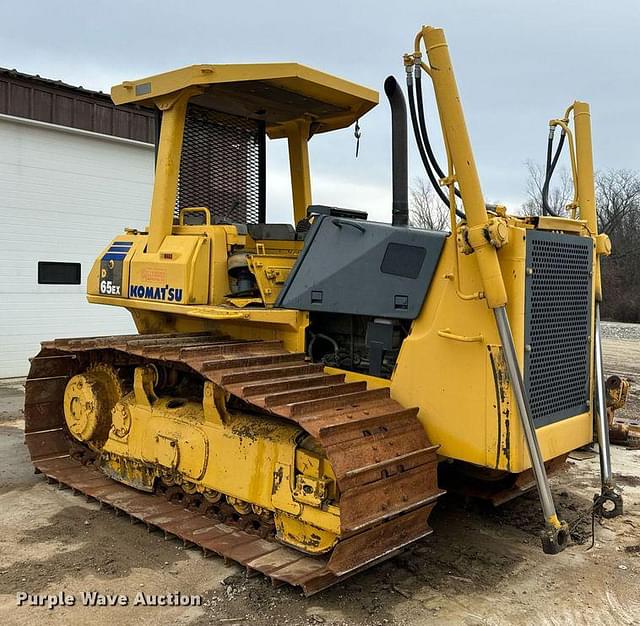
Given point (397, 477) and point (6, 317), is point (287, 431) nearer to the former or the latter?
point (397, 477)

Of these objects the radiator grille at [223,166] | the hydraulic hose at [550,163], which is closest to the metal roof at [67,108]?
the radiator grille at [223,166]

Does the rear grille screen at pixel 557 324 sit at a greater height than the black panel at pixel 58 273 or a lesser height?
lesser

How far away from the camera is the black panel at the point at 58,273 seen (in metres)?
12.2

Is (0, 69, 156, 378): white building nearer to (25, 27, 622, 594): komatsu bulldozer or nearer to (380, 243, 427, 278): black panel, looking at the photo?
(25, 27, 622, 594): komatsu bulldozer

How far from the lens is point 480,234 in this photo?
3.78m

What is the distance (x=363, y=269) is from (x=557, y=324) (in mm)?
1258

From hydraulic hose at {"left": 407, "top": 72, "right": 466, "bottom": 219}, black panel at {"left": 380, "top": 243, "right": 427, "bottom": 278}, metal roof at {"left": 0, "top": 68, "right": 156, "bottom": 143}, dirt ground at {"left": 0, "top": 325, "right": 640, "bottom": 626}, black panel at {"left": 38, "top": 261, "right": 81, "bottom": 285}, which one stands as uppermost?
metal roof at {"left": 0, "top": 68, "right": 156, "bottom": 143}

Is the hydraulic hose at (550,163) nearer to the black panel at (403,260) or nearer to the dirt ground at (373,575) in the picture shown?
the black panel at (403,260)

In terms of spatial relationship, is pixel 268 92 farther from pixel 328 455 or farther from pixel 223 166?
pixel 328 455

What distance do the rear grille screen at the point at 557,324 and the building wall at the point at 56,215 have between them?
32.2 ft

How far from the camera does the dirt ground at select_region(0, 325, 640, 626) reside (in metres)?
3.79

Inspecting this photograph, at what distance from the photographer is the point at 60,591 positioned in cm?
402

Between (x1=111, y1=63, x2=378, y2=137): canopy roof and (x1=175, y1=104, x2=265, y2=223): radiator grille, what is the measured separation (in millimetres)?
133

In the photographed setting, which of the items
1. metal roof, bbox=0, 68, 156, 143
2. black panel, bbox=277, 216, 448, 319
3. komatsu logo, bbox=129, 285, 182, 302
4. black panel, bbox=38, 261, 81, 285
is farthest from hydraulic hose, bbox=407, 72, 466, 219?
black panel, bbox=38, 261, 81, 285
